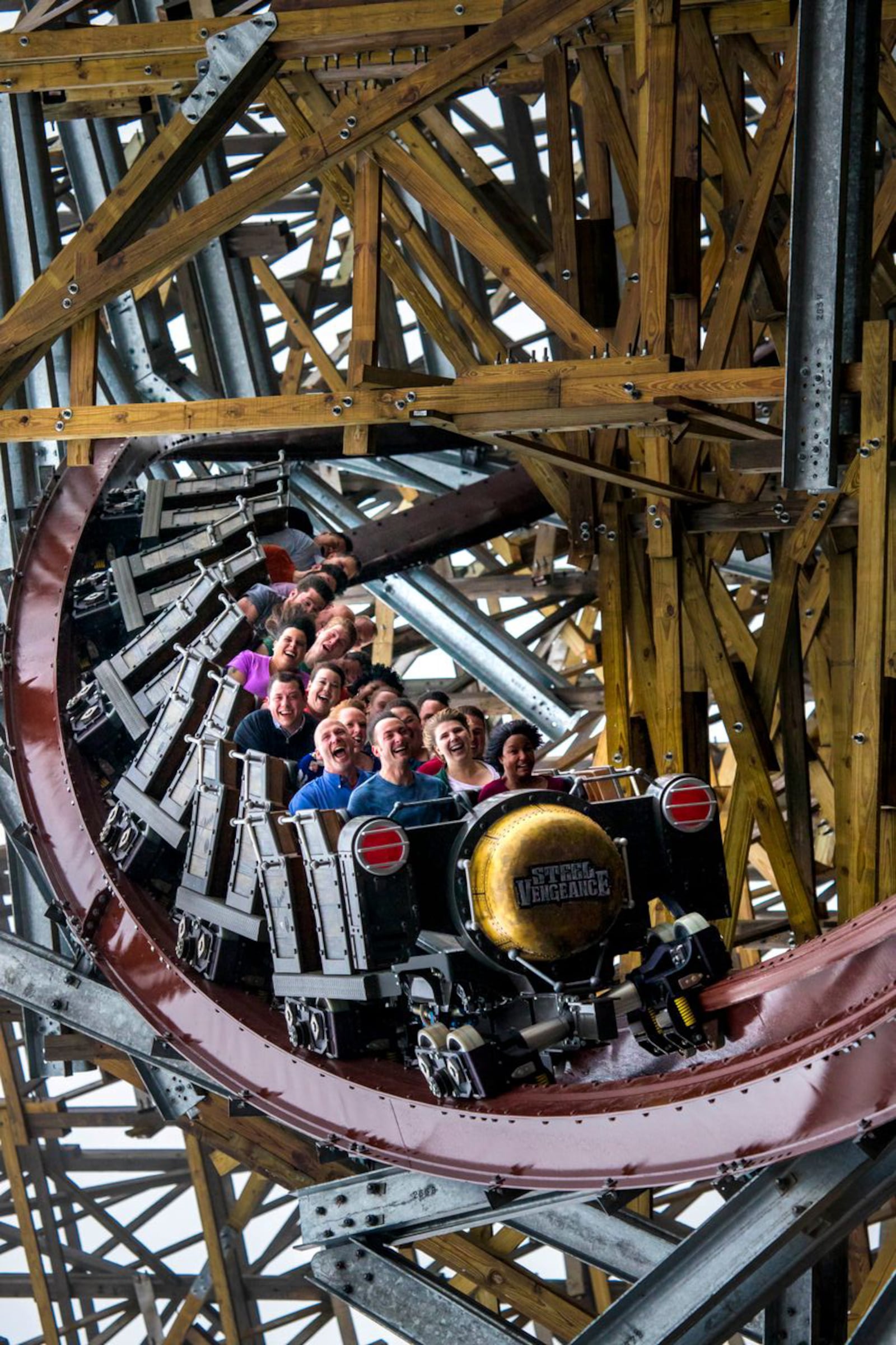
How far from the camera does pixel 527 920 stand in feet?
18.9

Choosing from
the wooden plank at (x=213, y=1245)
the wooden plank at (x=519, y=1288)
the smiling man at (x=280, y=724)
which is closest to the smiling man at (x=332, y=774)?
the smiling man at (x=280, y=724)

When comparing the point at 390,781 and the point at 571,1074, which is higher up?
the point at 390,781

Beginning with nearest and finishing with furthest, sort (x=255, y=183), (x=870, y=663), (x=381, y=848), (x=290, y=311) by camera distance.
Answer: (x=381, y=848), (x=870, y=663), (x=255, y=183), (x=290, y=311)

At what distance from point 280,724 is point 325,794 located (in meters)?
0.87

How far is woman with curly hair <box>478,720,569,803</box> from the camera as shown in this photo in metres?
6.54

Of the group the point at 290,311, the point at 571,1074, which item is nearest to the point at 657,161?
the point at 571,1074

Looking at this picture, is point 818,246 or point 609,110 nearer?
point 818,246

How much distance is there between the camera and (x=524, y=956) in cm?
584

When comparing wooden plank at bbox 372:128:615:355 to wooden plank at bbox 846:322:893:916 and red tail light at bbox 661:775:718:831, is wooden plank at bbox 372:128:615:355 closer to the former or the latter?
wooden plank at bbox 846:322:893:916

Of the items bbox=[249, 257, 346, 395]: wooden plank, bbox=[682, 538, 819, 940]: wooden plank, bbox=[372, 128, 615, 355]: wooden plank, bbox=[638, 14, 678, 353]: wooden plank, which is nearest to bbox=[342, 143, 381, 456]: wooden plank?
bbox=[372, 128, 615, 355]: wooden plank

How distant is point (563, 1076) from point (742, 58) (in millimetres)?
5076

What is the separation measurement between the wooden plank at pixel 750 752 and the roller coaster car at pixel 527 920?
2.19 m

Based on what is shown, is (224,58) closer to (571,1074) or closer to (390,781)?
(390,781)

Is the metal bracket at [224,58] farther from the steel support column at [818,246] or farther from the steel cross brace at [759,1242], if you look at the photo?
the steel cross brace at [759,1242]
